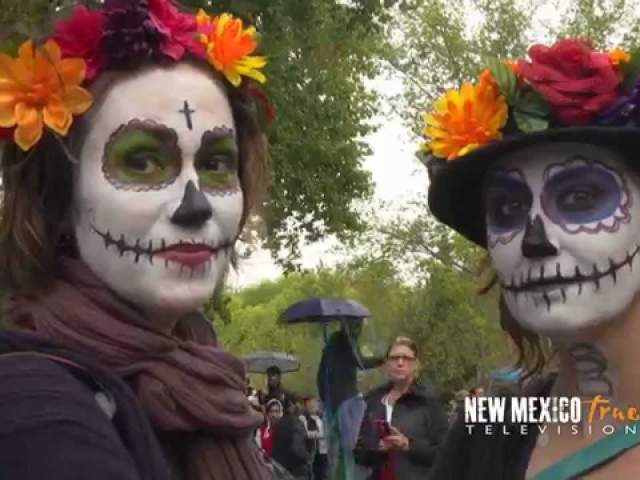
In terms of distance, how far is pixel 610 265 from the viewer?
2.63 meters

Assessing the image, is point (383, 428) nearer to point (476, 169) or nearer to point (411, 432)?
point (411, 432)

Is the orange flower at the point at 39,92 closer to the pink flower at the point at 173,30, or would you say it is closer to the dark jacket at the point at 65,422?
the pink flower at the point at 173,30

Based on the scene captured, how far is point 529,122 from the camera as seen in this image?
2707mm

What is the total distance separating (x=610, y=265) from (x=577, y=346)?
0.21 meters

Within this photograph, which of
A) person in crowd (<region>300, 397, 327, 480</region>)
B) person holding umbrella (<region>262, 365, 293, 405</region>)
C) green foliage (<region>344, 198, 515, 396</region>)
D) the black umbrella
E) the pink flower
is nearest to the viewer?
the pink flower

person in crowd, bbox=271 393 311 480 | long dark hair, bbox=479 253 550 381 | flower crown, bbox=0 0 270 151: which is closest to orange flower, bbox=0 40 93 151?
flower crown, bbox=0 0 270 151

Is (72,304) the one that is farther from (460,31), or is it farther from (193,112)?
(460,31)

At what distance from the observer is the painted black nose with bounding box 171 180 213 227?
2205mm

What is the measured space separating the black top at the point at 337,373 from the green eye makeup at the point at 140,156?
4.31 meters

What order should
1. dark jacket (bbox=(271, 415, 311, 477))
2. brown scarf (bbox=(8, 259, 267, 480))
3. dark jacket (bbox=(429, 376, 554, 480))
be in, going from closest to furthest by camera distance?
1. brown scarf (bbox=(8, 259, 267, 480))
2. dark jacket (bbox=(429, 376, 554, 480))
3. dark jacket (bbox=(271, 415, 311, 477))

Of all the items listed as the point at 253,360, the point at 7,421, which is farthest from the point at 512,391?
the point at 253,360

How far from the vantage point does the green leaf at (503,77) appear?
2781 mm

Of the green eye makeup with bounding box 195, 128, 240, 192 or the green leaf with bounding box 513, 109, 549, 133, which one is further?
→ the green leaf with bounding box 513, 109, 549, 133

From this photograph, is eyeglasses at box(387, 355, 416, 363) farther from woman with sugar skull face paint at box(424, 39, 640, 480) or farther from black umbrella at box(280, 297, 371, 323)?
black umbrella at box(280, 297, 371, 323)
